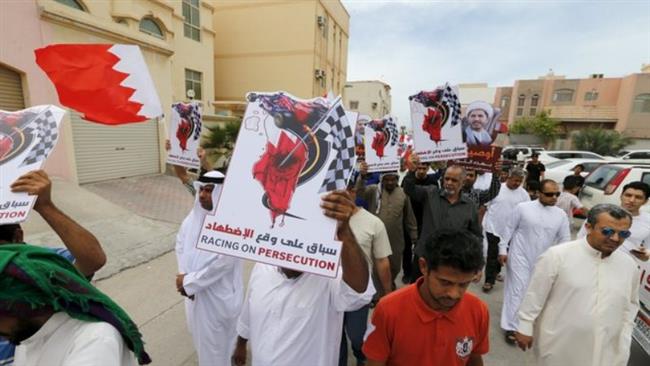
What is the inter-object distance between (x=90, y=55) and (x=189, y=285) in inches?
82.0

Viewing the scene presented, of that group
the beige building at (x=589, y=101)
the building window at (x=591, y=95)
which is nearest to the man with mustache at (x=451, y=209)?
the beige building at (x=589, y=101)

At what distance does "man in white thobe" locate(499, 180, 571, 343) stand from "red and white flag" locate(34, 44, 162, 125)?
4.01m

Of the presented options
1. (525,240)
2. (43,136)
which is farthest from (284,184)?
(525,240)

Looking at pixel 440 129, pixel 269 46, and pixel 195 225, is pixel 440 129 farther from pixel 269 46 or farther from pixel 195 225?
pixel 269 46

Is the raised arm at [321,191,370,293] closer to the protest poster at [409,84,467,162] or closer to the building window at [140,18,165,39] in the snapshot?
the protest poster at [409,84,467,162]

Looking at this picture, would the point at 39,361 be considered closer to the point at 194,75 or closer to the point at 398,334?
the point at 398,334

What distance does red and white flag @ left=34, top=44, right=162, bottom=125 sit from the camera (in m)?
2.67

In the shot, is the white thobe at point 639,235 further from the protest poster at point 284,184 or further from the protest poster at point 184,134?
the protest poster at point 184,134

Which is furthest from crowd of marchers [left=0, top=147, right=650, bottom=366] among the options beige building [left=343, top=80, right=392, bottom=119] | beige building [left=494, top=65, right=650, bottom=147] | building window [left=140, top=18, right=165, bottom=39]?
beige building [left=343, top=80, right=392, bottom=119]

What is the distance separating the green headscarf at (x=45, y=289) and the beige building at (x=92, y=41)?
242 inches

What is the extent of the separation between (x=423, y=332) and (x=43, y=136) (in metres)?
2.43

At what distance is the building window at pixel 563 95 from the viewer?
32.8 m

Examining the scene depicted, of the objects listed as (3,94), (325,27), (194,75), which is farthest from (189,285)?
(325,27)

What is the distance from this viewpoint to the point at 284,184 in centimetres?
148
